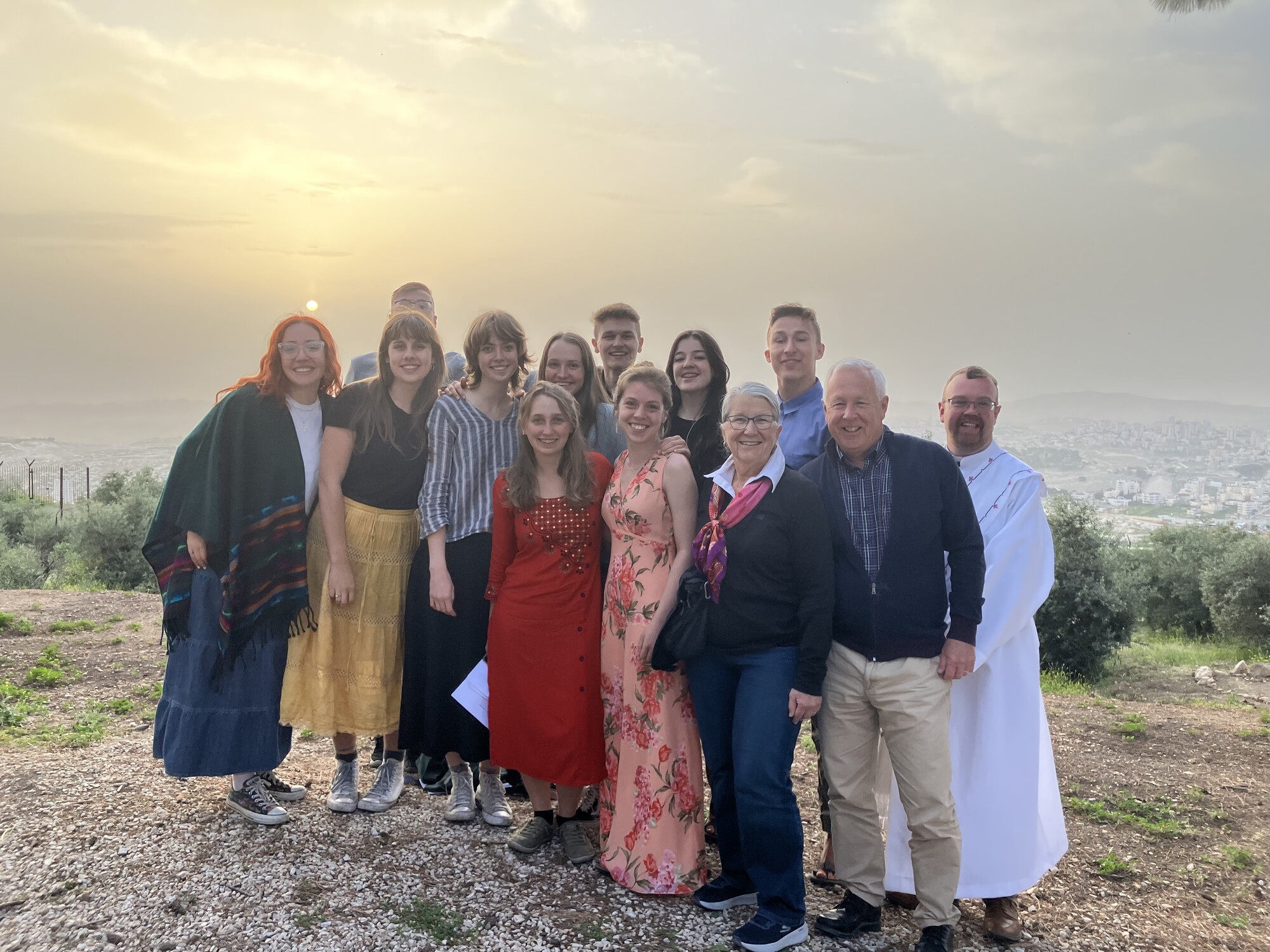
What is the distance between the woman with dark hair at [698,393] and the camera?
4223 mm

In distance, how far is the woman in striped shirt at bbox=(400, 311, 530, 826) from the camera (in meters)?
4.27

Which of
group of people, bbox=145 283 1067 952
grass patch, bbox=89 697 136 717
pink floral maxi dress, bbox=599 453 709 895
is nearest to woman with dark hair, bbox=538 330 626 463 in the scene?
group of people, bbox=145 283 1067 952

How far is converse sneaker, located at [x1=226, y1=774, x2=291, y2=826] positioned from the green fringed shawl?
2.44 feet

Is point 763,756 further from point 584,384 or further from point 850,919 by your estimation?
point 584,384

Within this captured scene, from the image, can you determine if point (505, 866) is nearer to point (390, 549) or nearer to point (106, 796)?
point (390, 549)

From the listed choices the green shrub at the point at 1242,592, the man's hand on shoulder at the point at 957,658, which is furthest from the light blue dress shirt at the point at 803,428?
the green shrub at the point at 1242,592

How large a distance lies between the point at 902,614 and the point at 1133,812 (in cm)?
362

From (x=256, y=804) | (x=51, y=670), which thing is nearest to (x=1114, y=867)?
(x=256, y=804)

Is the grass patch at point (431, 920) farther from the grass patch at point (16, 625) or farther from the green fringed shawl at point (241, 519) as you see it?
the grass patch at point (16, 625)

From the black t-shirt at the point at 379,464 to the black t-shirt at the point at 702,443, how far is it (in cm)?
133

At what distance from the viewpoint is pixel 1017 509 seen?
3.86 m

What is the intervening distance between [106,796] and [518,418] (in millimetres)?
3451

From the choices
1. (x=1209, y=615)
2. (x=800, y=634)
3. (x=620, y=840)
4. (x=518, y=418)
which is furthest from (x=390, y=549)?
(x=1209, y=615)

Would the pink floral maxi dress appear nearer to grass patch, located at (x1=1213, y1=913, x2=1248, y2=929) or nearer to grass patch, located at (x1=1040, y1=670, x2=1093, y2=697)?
grass patch, located at (x1=1213, y1=913, x2=1248, y2=929)
